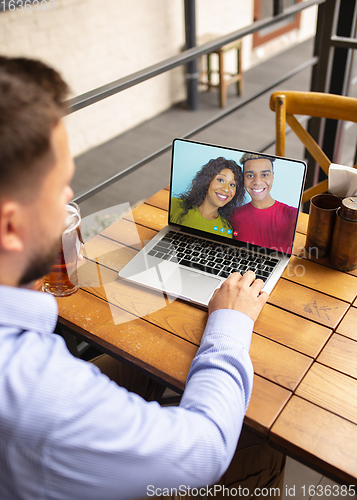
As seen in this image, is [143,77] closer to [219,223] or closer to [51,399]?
[219,223]

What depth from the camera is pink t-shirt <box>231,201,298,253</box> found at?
988 mm

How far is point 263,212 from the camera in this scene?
100cm

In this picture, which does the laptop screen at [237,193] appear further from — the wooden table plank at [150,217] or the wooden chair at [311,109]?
the wooden chair at [311,109]

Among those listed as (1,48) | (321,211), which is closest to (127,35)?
(1,48)

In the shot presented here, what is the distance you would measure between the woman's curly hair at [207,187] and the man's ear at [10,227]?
1.99 ft

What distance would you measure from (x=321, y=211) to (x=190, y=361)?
0.47 metres

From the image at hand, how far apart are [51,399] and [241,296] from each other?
1.50ft

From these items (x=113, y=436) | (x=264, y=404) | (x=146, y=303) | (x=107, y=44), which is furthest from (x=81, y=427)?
(x=107, y=44)

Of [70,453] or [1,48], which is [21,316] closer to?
[70,453]

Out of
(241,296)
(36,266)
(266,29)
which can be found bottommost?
(266,29)

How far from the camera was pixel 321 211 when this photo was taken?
971 mm

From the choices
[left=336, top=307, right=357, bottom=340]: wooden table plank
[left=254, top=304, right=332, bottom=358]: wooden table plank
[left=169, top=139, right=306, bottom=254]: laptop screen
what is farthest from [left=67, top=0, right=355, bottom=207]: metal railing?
[left=336, top=307, right=357, bottom=340]: wooden table plank

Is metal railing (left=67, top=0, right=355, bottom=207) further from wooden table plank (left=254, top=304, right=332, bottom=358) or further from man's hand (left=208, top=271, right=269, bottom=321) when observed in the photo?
wooden table plank (left=254, top=304, right=332, bottom=358)

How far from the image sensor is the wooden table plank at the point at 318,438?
62 cm
